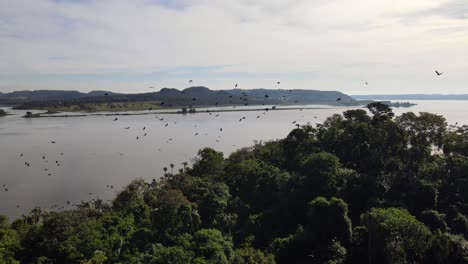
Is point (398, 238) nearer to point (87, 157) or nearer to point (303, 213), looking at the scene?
point (303, 213)

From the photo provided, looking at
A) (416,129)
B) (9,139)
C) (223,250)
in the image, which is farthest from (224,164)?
(9,139)

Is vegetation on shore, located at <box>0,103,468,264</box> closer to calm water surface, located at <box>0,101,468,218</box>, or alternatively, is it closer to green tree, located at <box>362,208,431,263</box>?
green tree, located at <box>362,208,431,263</box>

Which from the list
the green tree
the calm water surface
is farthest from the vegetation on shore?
the calm water surface

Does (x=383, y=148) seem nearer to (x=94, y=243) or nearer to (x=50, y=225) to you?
(x=94, y=243)

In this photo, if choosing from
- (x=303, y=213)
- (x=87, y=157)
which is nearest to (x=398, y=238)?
(x=303, y=213)

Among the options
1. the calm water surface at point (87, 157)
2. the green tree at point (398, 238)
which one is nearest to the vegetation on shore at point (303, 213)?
the green tree at point (398, 238)

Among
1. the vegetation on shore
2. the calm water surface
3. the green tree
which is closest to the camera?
the green tree

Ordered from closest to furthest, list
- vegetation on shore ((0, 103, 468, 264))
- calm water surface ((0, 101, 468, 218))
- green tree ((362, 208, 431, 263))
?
green tree ((362, 208, 431, 263)) → vegetation on shore ((0, 103, 468, 264)) → calm water surface ((0, 101, 468, 218))

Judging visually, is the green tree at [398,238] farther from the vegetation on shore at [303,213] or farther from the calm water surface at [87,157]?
the calm water surface at [87,157]
